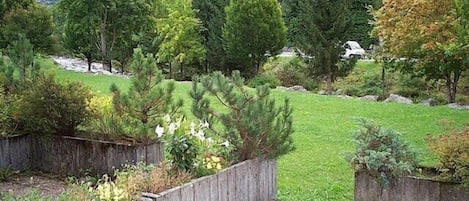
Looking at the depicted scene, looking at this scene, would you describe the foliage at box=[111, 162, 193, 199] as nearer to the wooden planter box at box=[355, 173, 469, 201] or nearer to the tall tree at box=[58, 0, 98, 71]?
the wooden planter box at box=[355, 173, 469, 201]

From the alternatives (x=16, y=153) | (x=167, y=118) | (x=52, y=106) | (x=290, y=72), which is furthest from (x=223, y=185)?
(x=290, y=72)

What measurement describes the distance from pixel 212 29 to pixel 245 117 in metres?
17.0

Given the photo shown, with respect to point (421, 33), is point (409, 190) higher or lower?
lower

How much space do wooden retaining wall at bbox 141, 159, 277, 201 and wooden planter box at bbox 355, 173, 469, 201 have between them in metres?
0.98

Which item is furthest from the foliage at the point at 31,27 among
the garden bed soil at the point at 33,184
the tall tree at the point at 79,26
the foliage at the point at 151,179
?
the foliage at the point at 151,179

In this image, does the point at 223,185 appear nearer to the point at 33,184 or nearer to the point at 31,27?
the point at 33,184

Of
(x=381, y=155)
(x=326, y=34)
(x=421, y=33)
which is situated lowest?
(x=381, y=155)

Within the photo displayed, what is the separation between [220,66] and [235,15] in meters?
3.26

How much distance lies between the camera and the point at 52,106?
7.04m

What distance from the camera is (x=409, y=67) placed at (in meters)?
14.0

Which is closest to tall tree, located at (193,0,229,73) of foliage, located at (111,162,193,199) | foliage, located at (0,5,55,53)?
foliage, located at (0,5,55,53)

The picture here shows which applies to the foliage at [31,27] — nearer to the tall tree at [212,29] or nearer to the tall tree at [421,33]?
the tall tree at [212,29]

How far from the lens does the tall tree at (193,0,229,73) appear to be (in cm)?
2233

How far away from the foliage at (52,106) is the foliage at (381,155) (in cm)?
356
